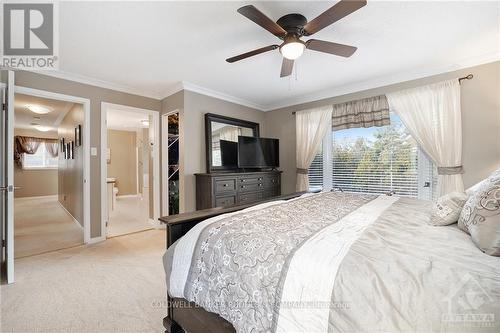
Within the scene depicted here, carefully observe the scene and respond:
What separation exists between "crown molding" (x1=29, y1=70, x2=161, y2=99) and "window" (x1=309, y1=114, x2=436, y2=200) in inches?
129

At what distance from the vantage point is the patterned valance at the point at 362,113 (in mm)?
3357

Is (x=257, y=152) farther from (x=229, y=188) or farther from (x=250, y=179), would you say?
(x=229, y=188)

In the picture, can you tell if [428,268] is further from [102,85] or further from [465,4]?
[102,85]

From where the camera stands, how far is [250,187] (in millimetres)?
3861

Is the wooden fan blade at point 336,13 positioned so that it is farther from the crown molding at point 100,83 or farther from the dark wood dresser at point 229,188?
the crown molding at point 100,83

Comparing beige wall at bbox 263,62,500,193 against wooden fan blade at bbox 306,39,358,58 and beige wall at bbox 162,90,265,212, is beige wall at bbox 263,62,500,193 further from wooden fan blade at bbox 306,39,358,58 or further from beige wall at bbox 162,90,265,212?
beige wall at bbox 162,90,265,212

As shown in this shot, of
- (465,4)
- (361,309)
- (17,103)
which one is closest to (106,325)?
(361,309)

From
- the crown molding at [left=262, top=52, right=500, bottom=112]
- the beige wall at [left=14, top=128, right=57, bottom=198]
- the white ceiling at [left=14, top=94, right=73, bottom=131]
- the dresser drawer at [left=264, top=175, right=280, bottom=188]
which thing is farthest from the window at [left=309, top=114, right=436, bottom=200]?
the beige wall at [left=14, top=128, right=57, bottom=198]

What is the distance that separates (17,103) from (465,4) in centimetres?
696

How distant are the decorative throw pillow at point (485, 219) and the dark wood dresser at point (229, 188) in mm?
2097

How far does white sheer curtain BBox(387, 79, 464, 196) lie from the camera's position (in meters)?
2.81

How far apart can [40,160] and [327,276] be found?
34.2 ft

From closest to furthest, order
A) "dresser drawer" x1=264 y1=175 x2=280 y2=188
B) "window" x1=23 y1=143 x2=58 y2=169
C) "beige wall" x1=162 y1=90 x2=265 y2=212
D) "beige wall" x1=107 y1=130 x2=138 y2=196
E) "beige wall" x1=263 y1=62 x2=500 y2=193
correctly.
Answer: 1. "beige wall" x1=263 y1=62 x2=500 y2=193
2. "beige wall" x1=162 y1=90 x2=265 y2=212
3. "dresser drawer" x1=264 y1=175 x2=280 y2=188
4. "window" x1=23 y1=143 x2=58 y2=169
5. "beige wall" x1=107 y1=130 x2=138 y2=196

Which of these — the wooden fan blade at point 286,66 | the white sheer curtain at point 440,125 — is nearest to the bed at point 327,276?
the wooden fan blade at point 286,66
